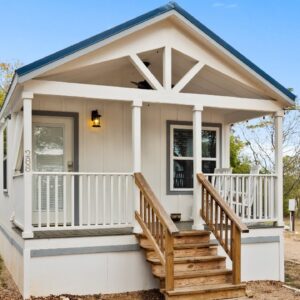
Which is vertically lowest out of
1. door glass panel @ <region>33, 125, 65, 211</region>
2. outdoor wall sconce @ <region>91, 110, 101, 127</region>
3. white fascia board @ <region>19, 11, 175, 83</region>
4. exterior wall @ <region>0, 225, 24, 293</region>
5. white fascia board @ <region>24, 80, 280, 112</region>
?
exterior wall @ <region>0, 225, 24, 293</region>

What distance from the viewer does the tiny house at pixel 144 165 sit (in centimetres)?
621

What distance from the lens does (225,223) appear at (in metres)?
6.50

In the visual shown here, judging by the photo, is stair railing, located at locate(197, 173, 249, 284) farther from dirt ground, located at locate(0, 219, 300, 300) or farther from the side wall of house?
the side wall of house

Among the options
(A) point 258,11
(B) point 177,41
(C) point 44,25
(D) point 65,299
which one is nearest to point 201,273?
(D) point 65,299

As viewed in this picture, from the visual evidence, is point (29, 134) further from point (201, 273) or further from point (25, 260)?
point (201, 273)

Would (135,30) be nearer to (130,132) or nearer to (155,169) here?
(130,132)

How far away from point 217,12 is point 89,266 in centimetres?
1773

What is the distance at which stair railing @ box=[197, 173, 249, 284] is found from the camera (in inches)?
240

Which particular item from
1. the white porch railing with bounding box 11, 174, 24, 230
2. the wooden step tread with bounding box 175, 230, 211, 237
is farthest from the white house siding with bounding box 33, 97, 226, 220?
the wooden step tread with bounding box 175, 230, 211, 237

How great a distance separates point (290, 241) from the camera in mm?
13594

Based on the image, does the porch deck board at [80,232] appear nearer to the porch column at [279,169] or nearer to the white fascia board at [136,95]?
the white fascia board at [136,95]

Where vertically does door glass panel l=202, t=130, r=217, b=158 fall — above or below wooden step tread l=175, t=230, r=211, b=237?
above

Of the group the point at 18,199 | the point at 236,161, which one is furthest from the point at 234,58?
the point at 236,161

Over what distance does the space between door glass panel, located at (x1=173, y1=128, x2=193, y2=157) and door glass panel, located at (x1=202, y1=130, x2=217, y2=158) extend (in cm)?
35
